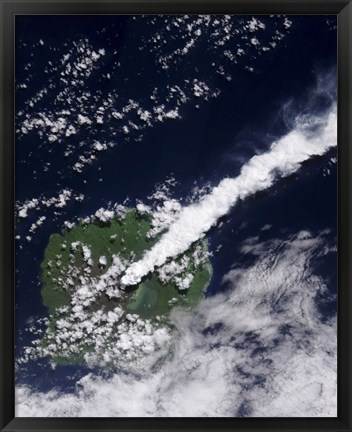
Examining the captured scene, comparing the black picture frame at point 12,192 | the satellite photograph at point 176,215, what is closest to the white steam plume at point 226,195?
the satellite photograph at point 176,215

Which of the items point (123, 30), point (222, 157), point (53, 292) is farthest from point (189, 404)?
point (123, 30)

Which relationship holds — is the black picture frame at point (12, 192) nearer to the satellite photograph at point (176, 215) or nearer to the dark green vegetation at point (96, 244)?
the satellite photograph at point (176, 215)

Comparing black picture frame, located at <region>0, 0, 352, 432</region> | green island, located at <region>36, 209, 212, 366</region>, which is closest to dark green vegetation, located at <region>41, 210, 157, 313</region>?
green island, located at <region>36, 209, 212, 366</region>

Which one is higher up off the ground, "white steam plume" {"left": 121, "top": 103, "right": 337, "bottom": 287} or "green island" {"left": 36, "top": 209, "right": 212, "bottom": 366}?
"white steam plume" {"left": 121, "top": 103, "right": 337, "bottom": 287}

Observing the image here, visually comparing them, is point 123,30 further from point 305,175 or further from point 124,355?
point 124,355

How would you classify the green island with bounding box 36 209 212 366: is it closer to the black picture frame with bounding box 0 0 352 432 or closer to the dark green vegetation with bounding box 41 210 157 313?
the dark green vegetation with bounding box 41 210 157 313

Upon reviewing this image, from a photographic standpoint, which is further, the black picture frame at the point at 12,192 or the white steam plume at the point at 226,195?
the white steam plume at the point at 226,195

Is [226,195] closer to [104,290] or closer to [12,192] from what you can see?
[104,290]
